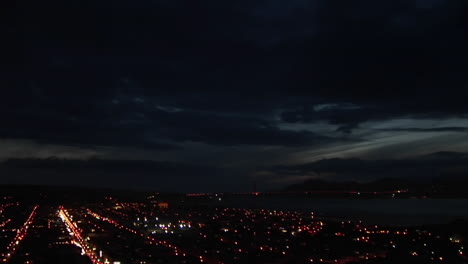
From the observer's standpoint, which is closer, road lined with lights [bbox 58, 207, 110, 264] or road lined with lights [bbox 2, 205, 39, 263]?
road lined with lights [bbox 58, 207, 110, 264]

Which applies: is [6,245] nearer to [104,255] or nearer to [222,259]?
[104,255]

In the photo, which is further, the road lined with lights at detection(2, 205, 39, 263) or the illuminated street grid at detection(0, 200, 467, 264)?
the road lined with lights at detection(2, 205, 39, 263)

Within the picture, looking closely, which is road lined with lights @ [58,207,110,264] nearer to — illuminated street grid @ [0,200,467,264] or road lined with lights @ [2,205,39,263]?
illuminated street grid @ [0,200,467,264]

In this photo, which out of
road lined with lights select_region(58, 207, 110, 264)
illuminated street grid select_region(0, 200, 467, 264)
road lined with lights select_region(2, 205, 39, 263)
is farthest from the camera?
road lined with lights select_region(2, 205, 39, 263)

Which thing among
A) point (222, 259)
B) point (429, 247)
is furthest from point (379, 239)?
point (222, 259)

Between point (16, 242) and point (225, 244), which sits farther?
point (16, 242)

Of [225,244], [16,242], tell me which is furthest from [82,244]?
[225,244]

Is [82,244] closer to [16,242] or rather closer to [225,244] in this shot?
[16,242]

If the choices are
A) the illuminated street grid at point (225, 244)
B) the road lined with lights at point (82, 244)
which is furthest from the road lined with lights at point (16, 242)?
the road lined with lights at point (82, 244)

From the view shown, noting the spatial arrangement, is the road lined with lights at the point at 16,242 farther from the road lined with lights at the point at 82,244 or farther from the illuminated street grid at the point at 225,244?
the road lined with lights at the point at 82,244

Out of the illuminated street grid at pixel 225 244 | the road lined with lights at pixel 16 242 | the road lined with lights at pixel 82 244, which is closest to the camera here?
the road lined with lights at pixel 82 244

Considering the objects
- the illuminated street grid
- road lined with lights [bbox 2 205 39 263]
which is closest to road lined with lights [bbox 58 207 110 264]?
the illuminated street grid

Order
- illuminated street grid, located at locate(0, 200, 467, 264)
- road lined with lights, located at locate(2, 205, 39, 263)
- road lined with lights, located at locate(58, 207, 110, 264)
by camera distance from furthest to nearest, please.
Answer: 1. road lined with lights, located at locate(2, 205, 39, 263)
2. illuminated street grid, located at locate(0, 200, 467, 264)
3. road lined with lights, located at locate(58, 207, 110, 264)
